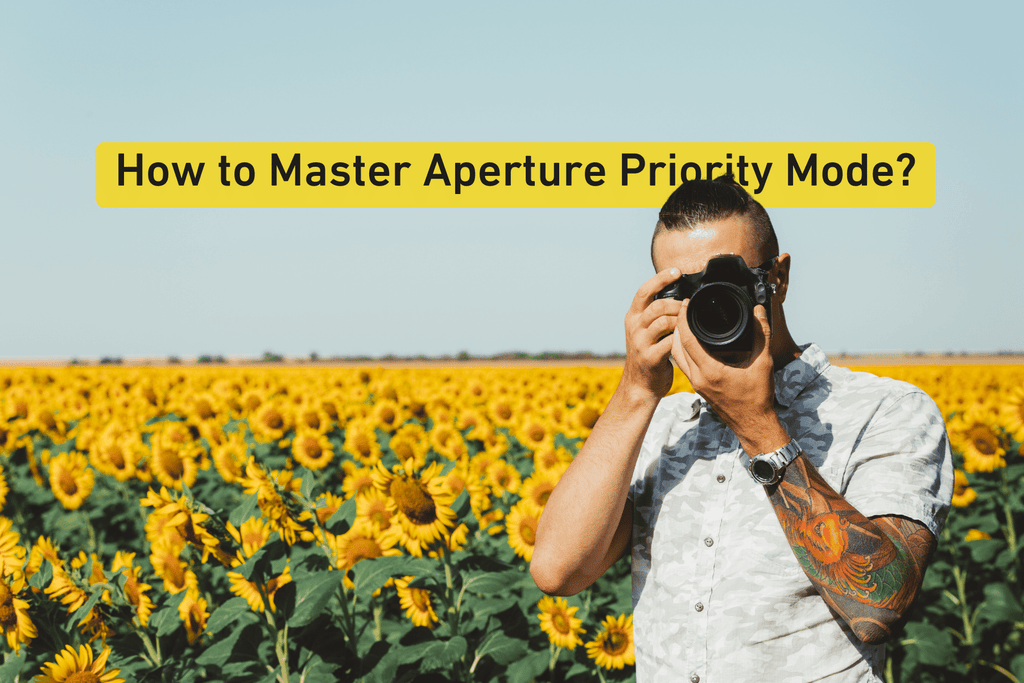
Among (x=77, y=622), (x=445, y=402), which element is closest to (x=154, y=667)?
(x=77, y=622)

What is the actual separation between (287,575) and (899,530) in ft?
7.09

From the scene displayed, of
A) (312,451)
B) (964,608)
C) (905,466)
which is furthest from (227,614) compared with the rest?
(964,608)

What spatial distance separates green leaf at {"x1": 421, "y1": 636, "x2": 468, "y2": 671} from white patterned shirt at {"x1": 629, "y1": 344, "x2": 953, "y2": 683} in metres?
0.98

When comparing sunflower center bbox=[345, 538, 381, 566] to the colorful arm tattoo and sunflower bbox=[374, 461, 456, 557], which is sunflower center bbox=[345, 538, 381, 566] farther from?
the colorful arm tattoo

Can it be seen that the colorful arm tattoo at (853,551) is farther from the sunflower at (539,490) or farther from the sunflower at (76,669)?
the sunflower at (539,490)

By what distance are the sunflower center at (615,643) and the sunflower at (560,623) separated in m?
0.12

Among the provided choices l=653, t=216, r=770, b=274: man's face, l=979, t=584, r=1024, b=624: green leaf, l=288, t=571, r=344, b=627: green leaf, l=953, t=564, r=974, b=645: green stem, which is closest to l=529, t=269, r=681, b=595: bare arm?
l=653, t=216, r=770, b=274: man's face

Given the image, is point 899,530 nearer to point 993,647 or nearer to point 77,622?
point 77,622

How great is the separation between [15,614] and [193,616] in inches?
29.7

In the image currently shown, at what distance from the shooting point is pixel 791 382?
1.63 meters

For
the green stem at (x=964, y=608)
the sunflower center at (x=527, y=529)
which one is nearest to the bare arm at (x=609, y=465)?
the sunflower center at (x=527, y=529)

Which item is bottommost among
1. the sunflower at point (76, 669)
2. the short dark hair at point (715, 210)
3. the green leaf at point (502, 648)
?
the green leaf at point (502, 648)

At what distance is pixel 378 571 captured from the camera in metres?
2.47

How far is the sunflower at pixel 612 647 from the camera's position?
3.19 m
